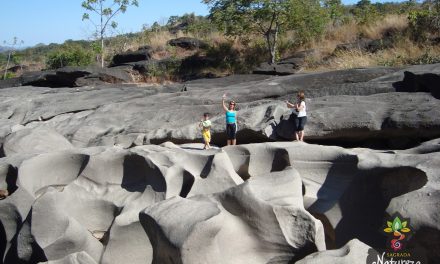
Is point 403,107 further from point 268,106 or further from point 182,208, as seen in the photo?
point 182,208

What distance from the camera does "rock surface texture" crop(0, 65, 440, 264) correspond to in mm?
4391

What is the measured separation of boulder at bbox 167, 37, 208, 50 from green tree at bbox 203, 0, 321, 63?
5.26m

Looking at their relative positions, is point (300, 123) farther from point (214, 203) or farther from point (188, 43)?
point (188, 43)

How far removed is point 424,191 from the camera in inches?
170

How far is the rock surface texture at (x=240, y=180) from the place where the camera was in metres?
4.39

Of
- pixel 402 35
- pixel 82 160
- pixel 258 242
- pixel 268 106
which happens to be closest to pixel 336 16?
pixel 402 35

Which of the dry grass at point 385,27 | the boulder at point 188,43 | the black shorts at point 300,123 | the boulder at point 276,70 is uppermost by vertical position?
the dry grass at point 385,27

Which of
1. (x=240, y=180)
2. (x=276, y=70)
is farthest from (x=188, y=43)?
(x=240, y=180)

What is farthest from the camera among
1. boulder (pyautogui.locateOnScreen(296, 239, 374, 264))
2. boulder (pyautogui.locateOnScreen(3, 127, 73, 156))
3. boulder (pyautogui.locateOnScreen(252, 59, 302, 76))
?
boulder (pyautogui.locateOnScreen(252, 59, 302, 76))

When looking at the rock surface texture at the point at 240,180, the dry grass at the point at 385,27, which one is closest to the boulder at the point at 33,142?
the rock surface texture at the point at 240,180

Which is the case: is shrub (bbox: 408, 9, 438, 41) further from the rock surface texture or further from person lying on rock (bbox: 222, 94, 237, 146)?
person lying on rock (bbox: 222, 94, 237, 146)

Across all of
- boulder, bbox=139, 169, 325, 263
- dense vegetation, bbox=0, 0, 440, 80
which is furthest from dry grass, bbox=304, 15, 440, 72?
boulder, bbox=139, 169, 325, 263

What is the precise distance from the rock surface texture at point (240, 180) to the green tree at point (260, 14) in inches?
281

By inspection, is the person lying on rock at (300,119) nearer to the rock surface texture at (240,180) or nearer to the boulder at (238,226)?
the rock surface texture at (240,180)
